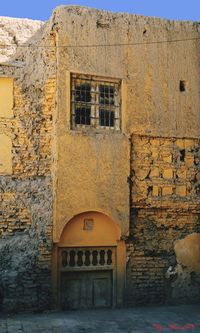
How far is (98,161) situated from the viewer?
35.7 feet

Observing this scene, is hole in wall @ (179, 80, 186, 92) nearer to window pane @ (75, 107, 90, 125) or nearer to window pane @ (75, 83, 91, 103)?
window pane @ (75, 83, 91, 103)

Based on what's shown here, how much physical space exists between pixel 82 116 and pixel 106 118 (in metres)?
0.64

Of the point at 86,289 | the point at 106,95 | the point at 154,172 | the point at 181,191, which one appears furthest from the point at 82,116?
the point at 86,289

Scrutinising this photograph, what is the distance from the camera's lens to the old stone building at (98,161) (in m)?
10.6

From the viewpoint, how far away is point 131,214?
11.3m

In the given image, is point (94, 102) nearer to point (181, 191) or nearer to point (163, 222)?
point (181, 191)

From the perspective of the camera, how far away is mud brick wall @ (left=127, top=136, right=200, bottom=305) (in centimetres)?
1127

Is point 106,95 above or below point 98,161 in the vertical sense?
above

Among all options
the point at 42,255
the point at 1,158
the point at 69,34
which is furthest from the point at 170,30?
the point at 42,255

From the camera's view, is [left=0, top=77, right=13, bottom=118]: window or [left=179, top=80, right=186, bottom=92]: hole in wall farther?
[left=179, top=80, right=186, bottom=92]: hole in wall

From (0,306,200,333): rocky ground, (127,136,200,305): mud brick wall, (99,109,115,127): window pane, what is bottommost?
(0,306,200,333): rocky ground

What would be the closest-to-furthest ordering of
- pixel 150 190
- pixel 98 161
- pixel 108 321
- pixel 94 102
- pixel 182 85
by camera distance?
1. pixel 108 321
2. pixel 98 161
3. pixel 94 102
4. pixel 150 190
5. pixel 182 85

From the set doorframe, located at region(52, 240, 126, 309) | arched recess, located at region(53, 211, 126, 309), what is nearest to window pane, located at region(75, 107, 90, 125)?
arched recess, located at region(53, 211, 126, 309)

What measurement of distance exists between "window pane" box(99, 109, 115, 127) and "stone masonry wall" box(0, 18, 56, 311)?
1258mm
